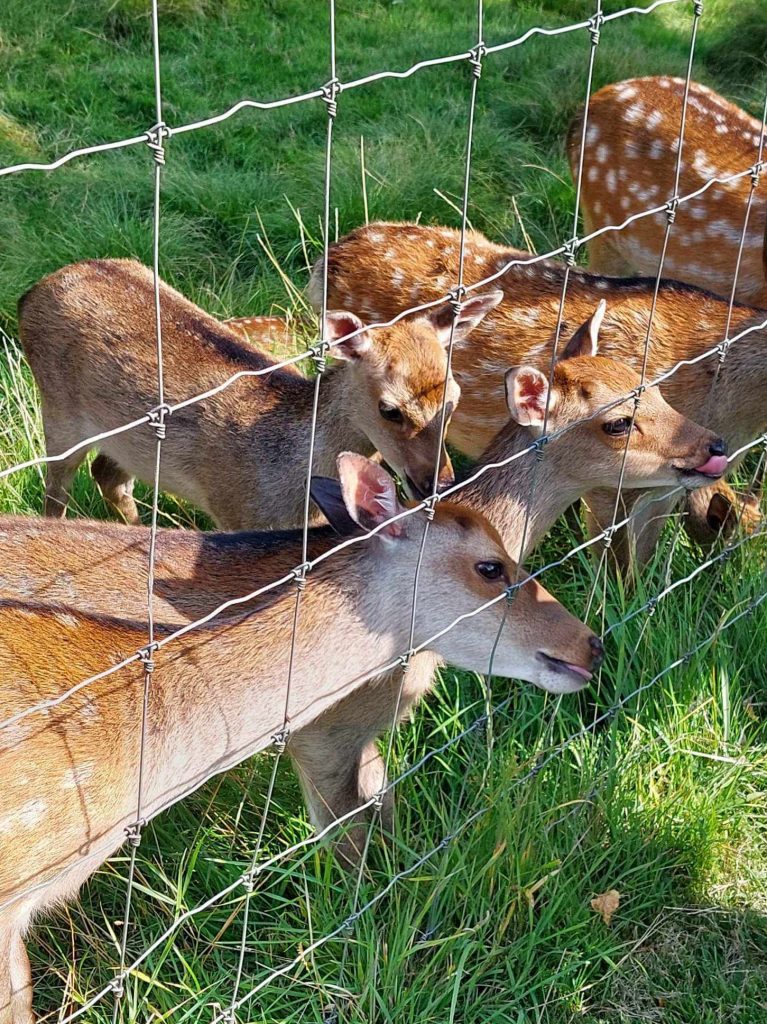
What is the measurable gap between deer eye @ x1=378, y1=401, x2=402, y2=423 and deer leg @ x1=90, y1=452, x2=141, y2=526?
1061 mm

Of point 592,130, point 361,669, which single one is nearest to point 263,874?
point 361,669

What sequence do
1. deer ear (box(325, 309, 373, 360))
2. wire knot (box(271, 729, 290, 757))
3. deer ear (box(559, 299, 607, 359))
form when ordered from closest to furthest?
1. wire knot (box(271, 729, 290, 757))
2. deer ear (box(559, 299, 607, 359))
3. deer ear (box(325, 309, 373, 360))

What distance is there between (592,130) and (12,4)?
404 cm

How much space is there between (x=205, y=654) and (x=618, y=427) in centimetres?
151

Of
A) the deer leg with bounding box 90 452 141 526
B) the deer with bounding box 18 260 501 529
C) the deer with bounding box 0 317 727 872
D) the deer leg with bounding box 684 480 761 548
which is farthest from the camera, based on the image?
the deer leg with bounding box 90 452 141 526

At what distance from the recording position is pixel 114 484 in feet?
15.5

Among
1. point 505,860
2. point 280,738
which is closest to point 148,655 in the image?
point 280,738

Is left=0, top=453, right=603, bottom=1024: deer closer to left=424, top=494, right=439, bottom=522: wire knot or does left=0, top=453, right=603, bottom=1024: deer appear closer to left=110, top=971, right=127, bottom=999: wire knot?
left=424, top=494, right=439, bottom=522: wire knot

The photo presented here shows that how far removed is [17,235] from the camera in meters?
5.69

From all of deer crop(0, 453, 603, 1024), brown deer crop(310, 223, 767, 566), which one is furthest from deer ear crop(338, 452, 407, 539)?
brown deer crop(310, 223, 767, 566)

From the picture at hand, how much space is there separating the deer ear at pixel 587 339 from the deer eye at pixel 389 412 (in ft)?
1.77

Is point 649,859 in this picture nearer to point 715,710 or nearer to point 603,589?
point 715,710

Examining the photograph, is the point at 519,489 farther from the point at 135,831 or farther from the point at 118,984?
the point at 118,984

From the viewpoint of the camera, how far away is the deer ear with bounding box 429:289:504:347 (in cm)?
408
